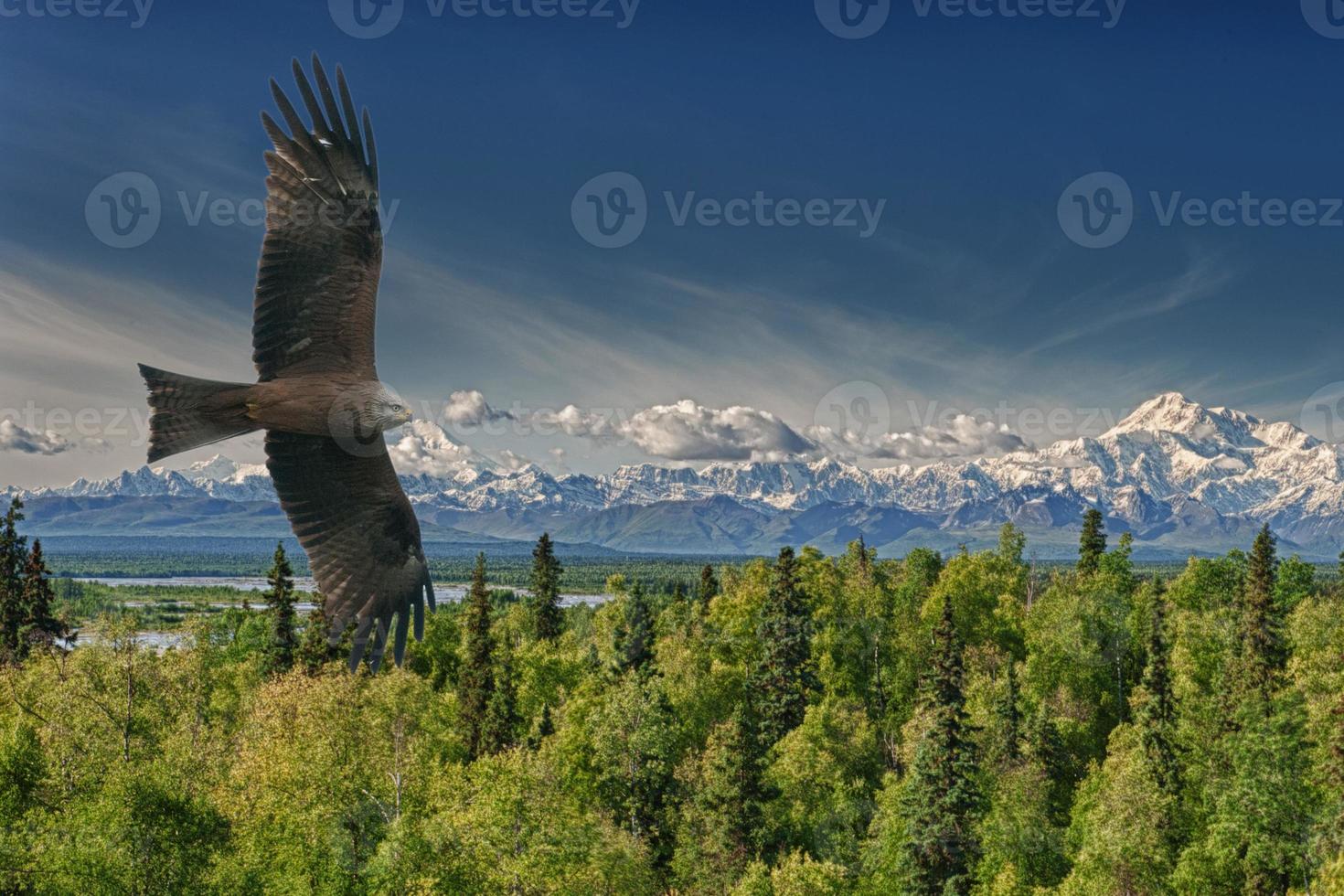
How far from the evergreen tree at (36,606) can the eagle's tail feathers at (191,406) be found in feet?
175

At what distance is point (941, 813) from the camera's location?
39.0 m

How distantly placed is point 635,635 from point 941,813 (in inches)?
860

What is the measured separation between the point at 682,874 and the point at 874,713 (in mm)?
25879

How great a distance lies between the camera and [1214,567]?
78312 millimetres

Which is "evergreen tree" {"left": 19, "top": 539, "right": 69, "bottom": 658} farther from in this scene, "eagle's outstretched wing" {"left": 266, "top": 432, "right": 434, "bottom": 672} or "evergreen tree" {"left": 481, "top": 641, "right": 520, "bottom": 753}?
"eagle's outstretched wing" {"left": 266, "top": 432, "right": 434, "bottom": 672}

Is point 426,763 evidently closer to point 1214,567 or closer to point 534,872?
point 534,872

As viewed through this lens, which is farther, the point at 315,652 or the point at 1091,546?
the point at 1091,546

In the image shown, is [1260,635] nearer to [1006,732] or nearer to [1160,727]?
[1160,727]

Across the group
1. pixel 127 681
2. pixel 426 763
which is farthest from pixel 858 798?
pixel 127 681

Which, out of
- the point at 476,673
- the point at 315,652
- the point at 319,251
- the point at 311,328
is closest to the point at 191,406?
the point at 311,328

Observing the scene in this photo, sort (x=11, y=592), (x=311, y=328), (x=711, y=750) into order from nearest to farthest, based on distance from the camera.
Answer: (x=311, y=328), (x=711, y=750), (x=11, y=592)

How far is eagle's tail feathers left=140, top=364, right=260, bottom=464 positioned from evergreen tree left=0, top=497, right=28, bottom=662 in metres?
52.9

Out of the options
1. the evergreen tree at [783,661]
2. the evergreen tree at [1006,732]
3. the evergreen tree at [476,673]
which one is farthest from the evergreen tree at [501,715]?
the evergreen tree at [1006,732]

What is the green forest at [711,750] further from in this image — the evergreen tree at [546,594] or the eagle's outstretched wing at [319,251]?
the eagle's outstretched wing at [319,251]
